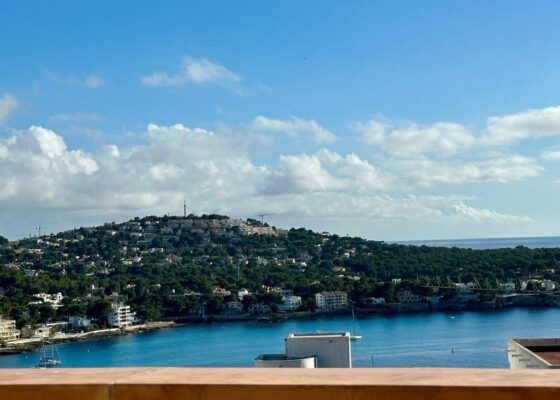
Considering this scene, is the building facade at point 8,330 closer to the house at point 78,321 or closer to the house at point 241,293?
the house at point 78,321

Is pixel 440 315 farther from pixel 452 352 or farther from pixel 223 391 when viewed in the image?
pixel 223 391

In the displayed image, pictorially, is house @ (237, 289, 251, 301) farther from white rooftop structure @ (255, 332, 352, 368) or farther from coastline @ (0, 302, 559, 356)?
white rooftop structure @ (255, 332, 352, 368)

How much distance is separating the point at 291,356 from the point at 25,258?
179 feet

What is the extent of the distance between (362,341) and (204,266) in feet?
98.1

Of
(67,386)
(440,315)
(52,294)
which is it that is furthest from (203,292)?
(67,386)

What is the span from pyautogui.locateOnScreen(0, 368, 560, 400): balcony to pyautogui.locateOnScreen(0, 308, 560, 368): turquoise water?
1889cm

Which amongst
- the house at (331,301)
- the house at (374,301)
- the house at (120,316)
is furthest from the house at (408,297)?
the house at (120,316)

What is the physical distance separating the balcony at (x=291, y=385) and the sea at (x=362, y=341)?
1909 cm

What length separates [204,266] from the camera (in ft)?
186

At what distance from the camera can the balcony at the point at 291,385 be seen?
33.0 inches

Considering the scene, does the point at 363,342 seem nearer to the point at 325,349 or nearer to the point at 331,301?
the point at 331,301

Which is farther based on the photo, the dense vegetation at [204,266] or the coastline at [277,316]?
the dense vegetation at [204,266]

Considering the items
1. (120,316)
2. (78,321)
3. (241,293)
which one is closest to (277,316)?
(241,293)

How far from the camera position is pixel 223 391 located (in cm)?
88
